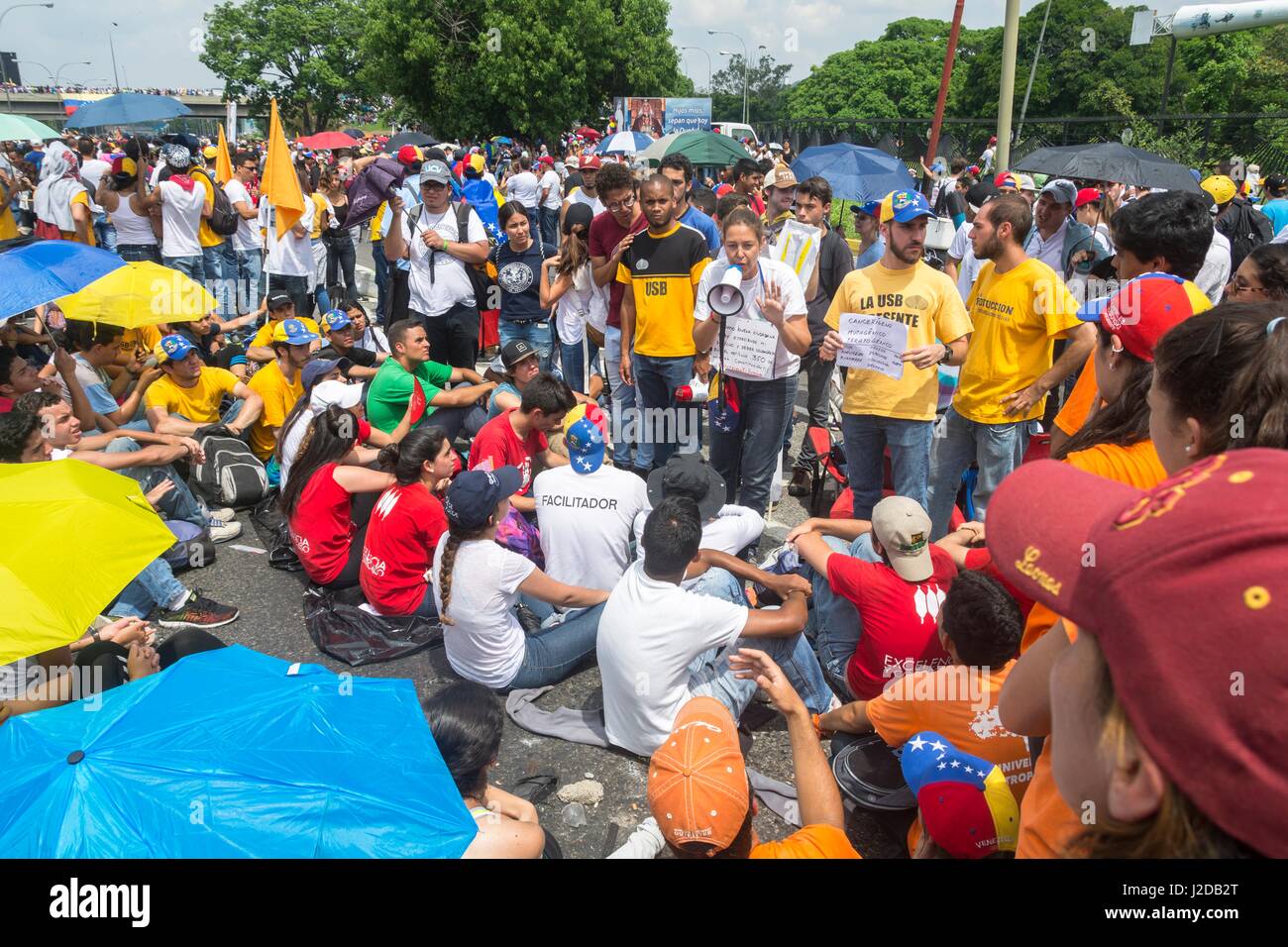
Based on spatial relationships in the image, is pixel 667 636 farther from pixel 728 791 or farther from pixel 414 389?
pixel 414 389

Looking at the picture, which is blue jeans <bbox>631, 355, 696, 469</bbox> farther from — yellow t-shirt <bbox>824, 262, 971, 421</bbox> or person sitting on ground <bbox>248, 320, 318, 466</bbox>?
person sitting on ground <bbox>248, 320, 318, 466</bbox>

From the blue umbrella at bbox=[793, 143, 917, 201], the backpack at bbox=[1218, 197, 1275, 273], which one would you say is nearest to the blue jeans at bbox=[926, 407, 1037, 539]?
the backpack at bbox=[1218, 197, 1275, 273]

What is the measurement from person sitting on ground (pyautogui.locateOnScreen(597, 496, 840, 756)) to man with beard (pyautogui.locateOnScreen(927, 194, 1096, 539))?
1.65 metres

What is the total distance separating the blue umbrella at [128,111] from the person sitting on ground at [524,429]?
13.9 metres

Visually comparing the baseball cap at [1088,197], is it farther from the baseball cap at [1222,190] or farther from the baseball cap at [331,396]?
the baseball cap at [331,396]

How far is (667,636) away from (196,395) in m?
4.71

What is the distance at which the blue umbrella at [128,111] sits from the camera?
598 inches

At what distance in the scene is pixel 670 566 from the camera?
3.17m

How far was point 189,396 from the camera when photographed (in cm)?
617

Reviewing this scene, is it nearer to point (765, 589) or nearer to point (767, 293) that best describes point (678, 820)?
point (765, 589)

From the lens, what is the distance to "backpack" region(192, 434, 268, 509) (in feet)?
18.7

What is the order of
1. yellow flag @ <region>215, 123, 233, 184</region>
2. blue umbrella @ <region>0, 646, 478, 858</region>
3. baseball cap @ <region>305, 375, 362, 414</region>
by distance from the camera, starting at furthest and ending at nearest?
yellow flag @ <region>215, 123, 233, 184</region> → baseball cap @ <region>305, 375, 362, 414</region> → blue umbrella @ <region>0, 646, 478, 858</region>

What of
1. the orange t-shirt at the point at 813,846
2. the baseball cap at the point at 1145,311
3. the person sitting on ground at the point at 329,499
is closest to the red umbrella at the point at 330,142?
the person sitting on ground at the point at 329,499
